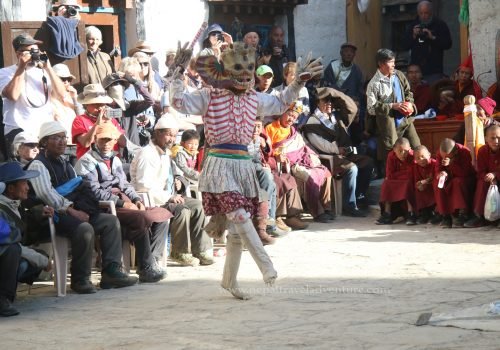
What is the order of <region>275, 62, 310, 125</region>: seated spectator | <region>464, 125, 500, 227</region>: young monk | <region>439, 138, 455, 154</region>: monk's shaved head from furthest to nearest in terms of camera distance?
<region>275, 62, 310, 125</region>: seated spectator
<region>439, 138, 455, 154</region>: monk's shaved head
<region>464, 125, 500, 227</region>: young monk

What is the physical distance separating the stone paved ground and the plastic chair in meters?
0.11

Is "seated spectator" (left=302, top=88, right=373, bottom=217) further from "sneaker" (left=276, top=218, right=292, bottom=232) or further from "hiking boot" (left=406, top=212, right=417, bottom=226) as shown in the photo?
"sneaker" (left=276, top=218, right=292, bottom=232)

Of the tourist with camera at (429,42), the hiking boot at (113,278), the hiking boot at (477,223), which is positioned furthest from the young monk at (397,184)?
the hiking boot at (113,278)

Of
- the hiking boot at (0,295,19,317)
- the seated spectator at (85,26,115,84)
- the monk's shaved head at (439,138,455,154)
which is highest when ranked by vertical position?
the seated spectator at (85,26,115,84)

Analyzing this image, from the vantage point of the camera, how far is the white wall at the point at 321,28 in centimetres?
1684

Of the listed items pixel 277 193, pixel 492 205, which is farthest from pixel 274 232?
pixel 492 205

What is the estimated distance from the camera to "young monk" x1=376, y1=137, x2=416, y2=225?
1280 cm

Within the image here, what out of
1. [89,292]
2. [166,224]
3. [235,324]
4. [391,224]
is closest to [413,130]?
[391,224]

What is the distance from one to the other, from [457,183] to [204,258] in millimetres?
3271

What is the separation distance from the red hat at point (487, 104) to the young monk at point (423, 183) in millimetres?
896

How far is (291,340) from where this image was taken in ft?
22.8

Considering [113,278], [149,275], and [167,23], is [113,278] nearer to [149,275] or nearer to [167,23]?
[149,275]

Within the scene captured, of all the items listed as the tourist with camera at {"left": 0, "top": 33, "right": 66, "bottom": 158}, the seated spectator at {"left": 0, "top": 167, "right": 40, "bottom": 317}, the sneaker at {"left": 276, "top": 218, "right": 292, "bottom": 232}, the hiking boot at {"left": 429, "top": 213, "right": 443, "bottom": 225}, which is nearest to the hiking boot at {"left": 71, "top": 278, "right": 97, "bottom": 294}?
the seated spectator at {"left": 0, "top": 167, "right": 40, "bottom": 317}

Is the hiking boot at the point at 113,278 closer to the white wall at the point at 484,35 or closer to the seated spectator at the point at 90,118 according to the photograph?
the seated spectator at the point at 90,118
